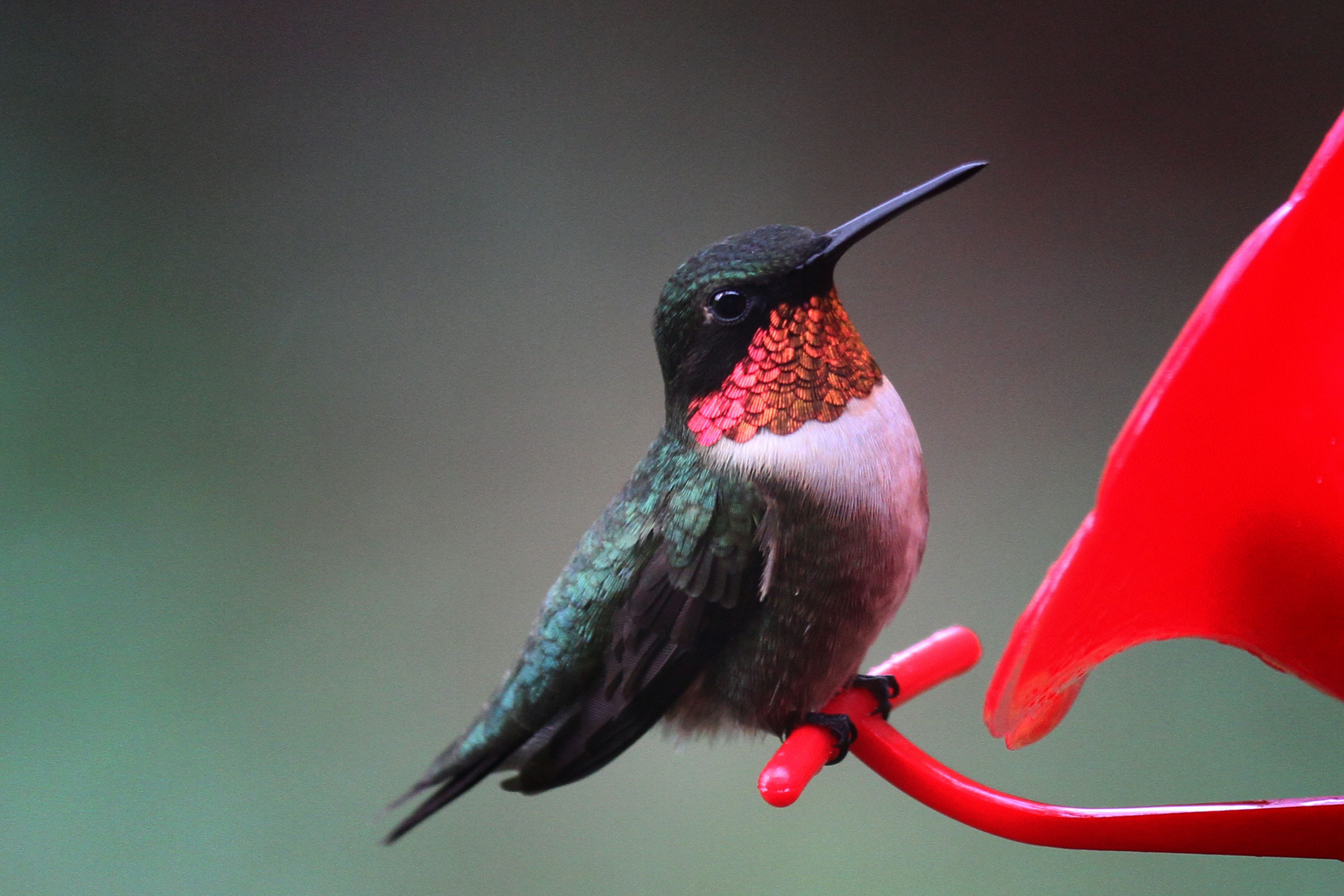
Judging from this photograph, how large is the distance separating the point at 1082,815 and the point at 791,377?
44cm

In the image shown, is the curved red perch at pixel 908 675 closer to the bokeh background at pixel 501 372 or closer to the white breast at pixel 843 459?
the white breast at pixel 843 459

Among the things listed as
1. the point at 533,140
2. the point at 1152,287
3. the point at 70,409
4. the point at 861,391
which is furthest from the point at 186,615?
the point at 1152,287

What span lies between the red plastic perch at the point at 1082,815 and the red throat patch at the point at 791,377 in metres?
0.30

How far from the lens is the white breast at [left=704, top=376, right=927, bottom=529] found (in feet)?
2.92

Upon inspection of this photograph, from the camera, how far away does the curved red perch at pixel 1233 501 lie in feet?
1.86

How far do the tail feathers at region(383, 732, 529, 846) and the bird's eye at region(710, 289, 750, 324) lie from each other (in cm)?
51

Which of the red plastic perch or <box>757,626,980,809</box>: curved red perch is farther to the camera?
<box>757,626,980,809</box>: curved red perch

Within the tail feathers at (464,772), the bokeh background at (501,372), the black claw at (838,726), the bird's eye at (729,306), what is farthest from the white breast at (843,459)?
the bokeh background at (501,372)

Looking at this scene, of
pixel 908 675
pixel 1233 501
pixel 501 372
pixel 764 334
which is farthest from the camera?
pixel 501 372

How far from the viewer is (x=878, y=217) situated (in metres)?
0.82

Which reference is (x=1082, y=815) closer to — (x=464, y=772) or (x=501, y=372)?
(x=464, y=772)

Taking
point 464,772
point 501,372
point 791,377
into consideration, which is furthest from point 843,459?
point 501,372

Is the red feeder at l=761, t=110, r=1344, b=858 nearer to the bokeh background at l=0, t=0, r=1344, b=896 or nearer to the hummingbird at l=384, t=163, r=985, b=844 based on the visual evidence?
the hummingbird at l=384, t=163, r=985, b=844

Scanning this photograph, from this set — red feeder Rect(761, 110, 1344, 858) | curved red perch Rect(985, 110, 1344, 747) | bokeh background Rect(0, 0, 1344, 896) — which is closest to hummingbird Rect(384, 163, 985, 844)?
red feeder Rect(761, 110, 1344, 858)
